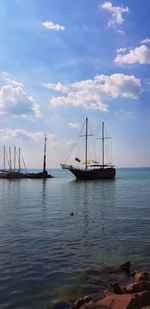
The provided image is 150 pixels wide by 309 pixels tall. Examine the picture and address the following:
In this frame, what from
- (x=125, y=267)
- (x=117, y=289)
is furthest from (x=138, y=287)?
(x=125, y=267)

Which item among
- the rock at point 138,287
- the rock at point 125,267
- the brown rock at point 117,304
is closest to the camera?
the brown rock at point 117,304

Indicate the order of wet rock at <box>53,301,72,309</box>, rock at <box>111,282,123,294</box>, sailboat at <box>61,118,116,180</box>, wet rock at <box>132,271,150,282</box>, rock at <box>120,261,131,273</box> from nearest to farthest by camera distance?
wet rock at <box>53,301,72,309</box> < rock at <box>111,282,123,294</box> < wet rock at <box>132,271,150,282</box> < rock at <box>120,261,131,273</box> < sailboat at <box>61,118,116,180</box>

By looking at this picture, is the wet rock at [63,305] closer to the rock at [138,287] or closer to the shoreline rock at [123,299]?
the shoreline rock at [123,299]

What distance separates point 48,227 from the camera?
23.9 meters

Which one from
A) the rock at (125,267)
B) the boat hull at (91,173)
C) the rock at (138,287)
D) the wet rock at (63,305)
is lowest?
the wet rock at (63,305)

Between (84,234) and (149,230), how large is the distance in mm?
4267

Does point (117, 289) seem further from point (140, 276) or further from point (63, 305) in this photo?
point (63, 305)

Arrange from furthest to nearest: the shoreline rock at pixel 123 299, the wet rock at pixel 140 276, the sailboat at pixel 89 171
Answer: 1. the sailboat at pixel 89 171
2. the wet rock at pixel 140 276
3. the shoreline rock at pixel 123 299

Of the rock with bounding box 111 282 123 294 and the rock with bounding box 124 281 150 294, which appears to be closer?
the rock with bounding box 124 281 150 294

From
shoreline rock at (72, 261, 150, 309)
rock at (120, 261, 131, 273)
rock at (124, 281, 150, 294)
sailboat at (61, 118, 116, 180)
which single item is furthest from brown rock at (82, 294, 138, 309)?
sailboat at (61, 118, 116, 180)

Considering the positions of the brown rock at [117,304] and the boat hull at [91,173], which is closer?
the brown rock at [117,304]

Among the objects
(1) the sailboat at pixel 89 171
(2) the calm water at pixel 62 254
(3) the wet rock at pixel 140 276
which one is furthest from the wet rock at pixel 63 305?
(1) the sailboat at pixel 89 171

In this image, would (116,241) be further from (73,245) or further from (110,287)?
(110,287)

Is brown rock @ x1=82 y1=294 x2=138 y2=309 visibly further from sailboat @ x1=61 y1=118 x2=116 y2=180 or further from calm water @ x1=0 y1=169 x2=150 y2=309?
sailboat @ x1=61 y1=118 x2=116 y2=180
